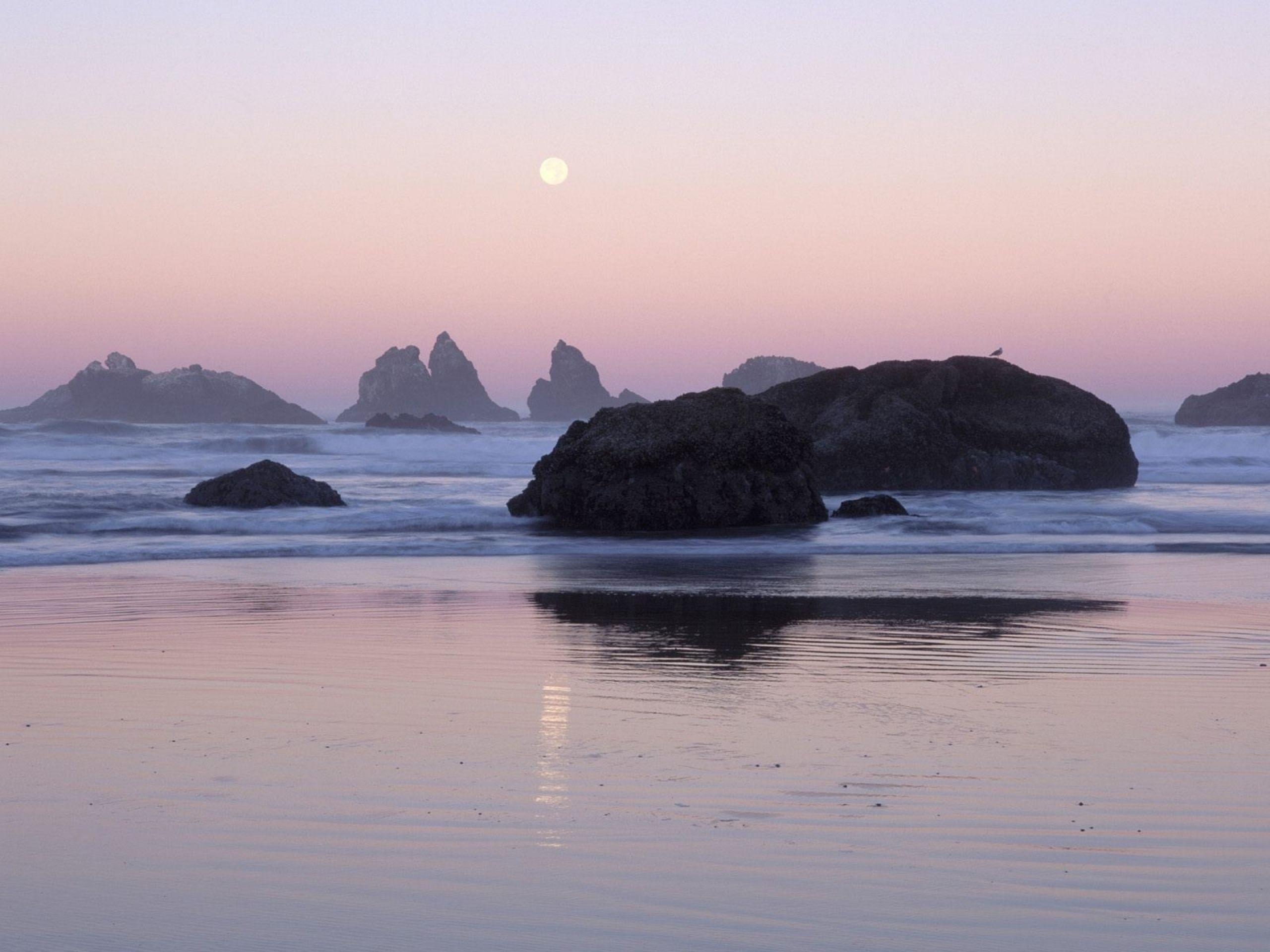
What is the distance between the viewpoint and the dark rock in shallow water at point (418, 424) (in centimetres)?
7606

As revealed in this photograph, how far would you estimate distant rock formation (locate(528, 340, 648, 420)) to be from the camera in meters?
141

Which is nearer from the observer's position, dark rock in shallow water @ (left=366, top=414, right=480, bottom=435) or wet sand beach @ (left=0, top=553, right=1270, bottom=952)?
wet sand beach @ (left=0, top=553, right=1270, bottom=952)

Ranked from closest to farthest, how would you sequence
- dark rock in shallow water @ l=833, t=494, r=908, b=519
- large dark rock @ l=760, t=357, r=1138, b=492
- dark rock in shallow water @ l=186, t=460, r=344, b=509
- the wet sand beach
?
the wet sand beach → dark rock in shallow water @ l=833, t=494, r=908, b=519 → dark rock in shallow water @ l=186, t=460, r=344, b=509 → large dark rock @ l=760, t=357, r=1138, b=492

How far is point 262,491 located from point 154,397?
99182 millimetres

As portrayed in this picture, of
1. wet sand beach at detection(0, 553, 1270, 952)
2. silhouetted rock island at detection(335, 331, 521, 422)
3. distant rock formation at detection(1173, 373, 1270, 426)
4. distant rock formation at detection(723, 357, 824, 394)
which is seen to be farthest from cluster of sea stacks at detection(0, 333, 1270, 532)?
silhouetted rock island at detection(335, 331, 521, 422)

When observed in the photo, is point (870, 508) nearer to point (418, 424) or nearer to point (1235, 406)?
point (418, 424)

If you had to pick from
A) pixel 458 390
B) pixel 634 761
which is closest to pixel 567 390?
pixel 458 390

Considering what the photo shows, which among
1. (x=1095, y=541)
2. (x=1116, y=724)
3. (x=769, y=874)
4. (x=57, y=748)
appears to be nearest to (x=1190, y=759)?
(x=1116, y=724)

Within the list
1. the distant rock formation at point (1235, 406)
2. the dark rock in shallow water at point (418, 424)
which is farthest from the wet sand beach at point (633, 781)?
the distant rock formation at point (1235, 406)

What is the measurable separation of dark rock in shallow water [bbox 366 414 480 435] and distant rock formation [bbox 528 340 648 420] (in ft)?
181

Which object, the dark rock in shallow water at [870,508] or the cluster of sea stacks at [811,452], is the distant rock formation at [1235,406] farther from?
the dark rock in shallow water at [870,508]

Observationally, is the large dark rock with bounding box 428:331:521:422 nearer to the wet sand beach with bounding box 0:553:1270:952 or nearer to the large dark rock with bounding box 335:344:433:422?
the large dark rock with bounding box 335:344:433:422

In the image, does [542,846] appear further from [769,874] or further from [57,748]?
[57,748]

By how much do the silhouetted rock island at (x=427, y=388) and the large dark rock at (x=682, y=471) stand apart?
11515 centimetres
